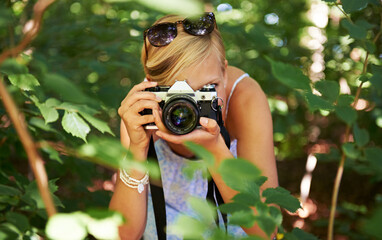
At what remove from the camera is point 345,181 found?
138 inches

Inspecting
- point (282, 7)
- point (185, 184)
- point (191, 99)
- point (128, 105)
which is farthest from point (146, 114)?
point (282, 7)

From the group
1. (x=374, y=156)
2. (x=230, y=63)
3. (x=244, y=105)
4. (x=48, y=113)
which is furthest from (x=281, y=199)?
(x=230, y=63)

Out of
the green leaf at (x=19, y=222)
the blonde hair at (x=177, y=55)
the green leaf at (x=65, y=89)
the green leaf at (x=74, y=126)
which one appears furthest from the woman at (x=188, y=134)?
the green leaf at (x=65, y=89)

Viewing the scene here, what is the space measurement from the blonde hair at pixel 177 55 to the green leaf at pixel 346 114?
61cm

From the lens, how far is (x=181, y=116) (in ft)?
3.67

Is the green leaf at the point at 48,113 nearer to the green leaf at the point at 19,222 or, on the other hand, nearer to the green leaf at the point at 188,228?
the green leaf at the point at 19,222

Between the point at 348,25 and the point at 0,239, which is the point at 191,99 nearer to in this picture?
the point at 348,25

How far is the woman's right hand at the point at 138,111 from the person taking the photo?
118cm

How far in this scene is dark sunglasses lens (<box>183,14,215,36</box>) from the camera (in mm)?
1355

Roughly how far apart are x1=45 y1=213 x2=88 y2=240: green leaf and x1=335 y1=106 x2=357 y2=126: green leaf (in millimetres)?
595

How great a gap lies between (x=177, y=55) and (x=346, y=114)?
677mm

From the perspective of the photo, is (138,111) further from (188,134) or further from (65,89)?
(65,89)

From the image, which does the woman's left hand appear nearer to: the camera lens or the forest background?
the camera lens

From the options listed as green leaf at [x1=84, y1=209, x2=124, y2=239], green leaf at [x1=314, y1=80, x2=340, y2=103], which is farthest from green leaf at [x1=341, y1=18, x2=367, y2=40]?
green leaf at [x1=84, y1=209, x2=124, y2=239]
